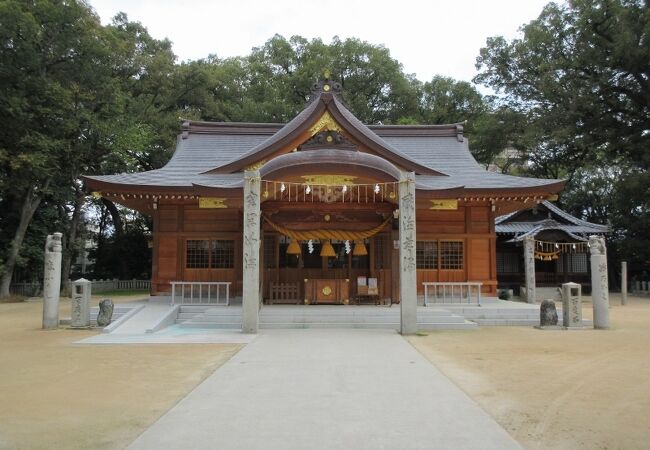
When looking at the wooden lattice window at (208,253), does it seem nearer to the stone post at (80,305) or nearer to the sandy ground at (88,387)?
the stone post at (80,305)

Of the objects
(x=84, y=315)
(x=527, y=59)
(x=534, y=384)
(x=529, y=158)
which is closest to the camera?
(x=534, y=384)

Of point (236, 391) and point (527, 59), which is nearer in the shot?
point (236, 391)

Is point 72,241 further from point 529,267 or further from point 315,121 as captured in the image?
point 529,267

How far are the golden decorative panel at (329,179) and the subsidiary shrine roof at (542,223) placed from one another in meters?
17.9

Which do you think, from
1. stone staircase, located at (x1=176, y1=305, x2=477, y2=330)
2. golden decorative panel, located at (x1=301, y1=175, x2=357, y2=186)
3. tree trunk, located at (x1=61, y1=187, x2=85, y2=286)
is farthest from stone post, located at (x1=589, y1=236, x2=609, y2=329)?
tree trunk, located at (x1=61, y1=187, x2=85, y2=286)

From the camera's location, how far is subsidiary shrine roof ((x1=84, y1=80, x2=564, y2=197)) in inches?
611

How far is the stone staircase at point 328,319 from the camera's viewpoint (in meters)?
13.8

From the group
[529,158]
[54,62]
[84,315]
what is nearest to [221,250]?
[84,315]

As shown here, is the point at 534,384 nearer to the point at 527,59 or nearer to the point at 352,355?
the point at 352,355

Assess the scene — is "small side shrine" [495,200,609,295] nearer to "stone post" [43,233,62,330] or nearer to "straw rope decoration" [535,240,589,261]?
"straw rope decoration" [535,240,589,261]

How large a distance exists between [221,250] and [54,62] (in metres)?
16.0

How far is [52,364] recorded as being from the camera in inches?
341

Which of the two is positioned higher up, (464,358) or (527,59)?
(527,59)

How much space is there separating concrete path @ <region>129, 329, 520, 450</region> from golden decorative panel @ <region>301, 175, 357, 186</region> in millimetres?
6466
